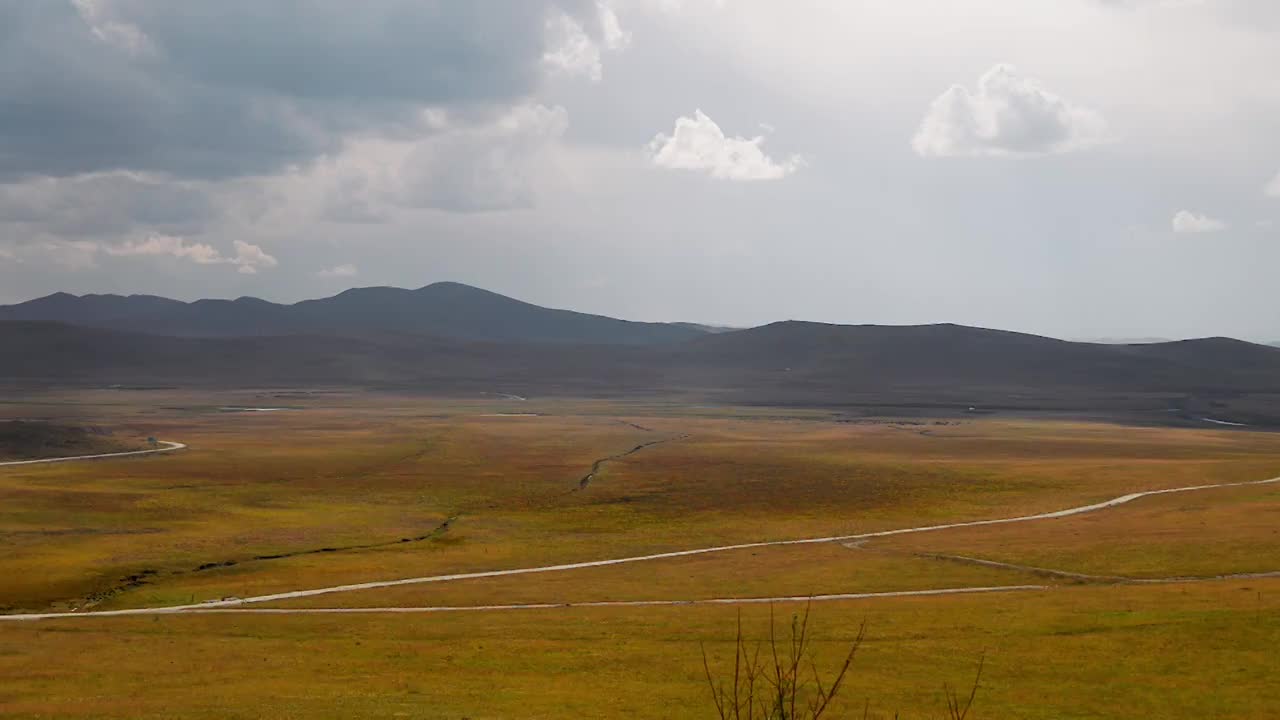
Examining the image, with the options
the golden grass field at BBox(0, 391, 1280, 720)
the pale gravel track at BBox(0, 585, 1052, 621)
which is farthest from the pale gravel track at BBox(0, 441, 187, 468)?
the pale gravel track at BBox(0, 585, 1052, 621)

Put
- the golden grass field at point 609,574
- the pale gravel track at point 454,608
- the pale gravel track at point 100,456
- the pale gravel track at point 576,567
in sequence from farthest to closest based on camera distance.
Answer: the pale gravel track at point 100,456, the pale gravel track at point 576,567, the pale gravel track at point 454,608, the golden grass field at point 609,574

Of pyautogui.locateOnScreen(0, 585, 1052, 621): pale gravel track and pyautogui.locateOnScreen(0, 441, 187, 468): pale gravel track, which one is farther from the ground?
pyautogui.locateOnScreen(0, 441, 187, 468): pale gravel track

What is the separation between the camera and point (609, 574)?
56656mm

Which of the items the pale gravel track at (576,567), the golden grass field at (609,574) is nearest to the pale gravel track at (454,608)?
the pale gravel track at (576,567)

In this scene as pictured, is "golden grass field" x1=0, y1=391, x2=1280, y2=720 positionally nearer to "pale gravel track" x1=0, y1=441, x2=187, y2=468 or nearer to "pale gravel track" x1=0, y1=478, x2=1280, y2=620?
"pale gravel track" x1=0, y1=478, x2=1280, y2=620

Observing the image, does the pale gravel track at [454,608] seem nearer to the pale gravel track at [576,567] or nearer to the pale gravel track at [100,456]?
the pale gravel track at [576,567]

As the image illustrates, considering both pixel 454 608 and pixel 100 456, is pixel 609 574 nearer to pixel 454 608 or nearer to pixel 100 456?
pixel 454 608

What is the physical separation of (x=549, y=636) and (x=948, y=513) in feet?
153

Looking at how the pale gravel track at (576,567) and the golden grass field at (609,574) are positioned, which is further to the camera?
the pale gravel track at (576,567)

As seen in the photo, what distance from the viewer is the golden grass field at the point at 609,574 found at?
32281 mm

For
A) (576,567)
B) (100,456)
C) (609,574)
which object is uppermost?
(100,456)

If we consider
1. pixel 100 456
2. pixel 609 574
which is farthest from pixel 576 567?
pixel 100 456

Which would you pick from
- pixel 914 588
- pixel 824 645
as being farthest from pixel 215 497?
pixel 824 645

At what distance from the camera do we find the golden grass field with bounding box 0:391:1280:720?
32281 millimetres
